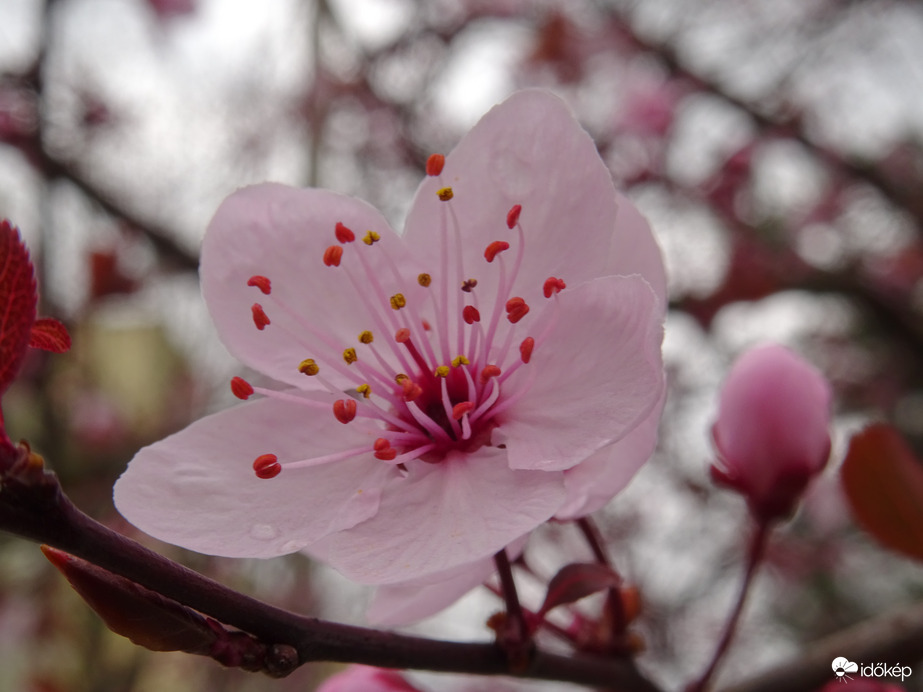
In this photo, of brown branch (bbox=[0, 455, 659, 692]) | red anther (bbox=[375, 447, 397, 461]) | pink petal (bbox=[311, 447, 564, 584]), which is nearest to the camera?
brown branch (bbox=[0, 455, 659, 692])

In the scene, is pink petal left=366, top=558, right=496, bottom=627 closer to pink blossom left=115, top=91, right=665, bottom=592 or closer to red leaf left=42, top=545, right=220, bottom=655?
pink blossom left=115, top=91, right=665, bottom=592

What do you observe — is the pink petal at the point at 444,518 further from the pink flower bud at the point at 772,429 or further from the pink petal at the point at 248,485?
the pink flower bud at the point at 772,429

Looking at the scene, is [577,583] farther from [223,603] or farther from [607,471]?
[223,603]

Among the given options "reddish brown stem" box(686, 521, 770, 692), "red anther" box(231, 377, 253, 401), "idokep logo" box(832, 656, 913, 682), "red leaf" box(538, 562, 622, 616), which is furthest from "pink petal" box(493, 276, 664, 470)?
"idokep logo" box(832, 656, 913, 682)

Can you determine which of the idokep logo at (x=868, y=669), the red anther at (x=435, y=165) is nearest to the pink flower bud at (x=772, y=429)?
the idokep logo at (x=868, y=669)

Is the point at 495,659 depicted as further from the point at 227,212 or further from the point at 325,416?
the point at 227,212
